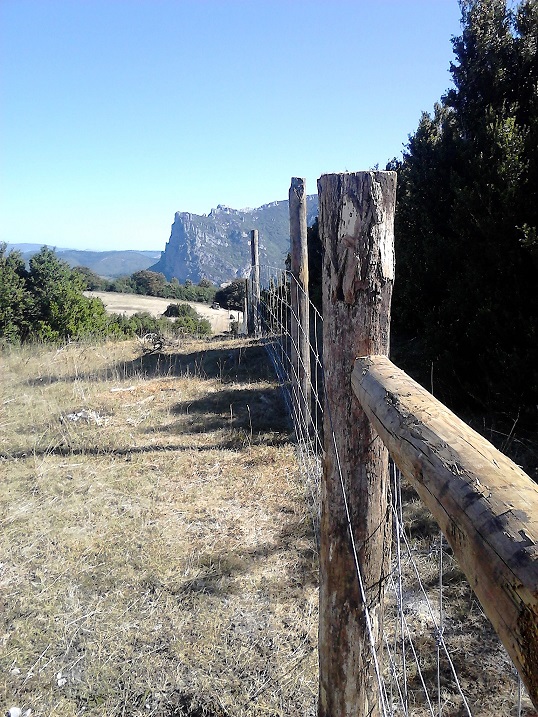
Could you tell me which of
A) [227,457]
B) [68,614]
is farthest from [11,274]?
[68,614]

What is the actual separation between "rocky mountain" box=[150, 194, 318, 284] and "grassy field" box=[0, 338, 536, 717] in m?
75.5

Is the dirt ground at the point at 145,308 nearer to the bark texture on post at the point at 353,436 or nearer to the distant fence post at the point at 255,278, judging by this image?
the distant fence post at the point at 255,278

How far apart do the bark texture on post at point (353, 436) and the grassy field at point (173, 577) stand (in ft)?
3.07

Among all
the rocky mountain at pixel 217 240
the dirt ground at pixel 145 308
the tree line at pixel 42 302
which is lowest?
the dirt ground at pixel 145 308

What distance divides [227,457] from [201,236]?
109 meters

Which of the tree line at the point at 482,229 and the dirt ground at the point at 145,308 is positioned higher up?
the tree line at the point at 482,229

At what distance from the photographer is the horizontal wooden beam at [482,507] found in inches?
22.7

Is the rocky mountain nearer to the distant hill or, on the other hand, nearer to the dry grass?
the distant hill

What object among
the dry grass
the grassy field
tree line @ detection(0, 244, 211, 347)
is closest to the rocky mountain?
tree line @ detection(0, 244, 211, 347)

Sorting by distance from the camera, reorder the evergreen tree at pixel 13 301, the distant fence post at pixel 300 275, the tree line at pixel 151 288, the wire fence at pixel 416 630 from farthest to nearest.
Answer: the tree line at pixel 151 288, the evergreen tree at pixel 13 301, the distant fence post at pixel 300 275, the wire fence at pixel 416 630

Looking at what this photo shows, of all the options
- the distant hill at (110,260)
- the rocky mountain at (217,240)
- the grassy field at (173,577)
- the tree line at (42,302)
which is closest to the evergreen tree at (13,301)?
the tree line at (42,302)

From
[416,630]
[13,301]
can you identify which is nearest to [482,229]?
[416,630]

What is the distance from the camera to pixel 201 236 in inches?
4306

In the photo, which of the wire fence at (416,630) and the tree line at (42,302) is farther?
the tree line at (42,302)
